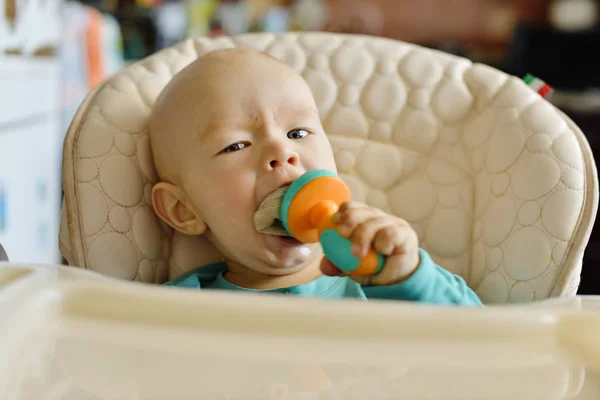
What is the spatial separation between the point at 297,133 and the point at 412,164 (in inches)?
8.6

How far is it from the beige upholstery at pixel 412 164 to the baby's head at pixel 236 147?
0.06 m

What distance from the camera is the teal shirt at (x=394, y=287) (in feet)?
2.50

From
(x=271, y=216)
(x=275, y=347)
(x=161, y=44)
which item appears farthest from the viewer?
(x=161, y=44)

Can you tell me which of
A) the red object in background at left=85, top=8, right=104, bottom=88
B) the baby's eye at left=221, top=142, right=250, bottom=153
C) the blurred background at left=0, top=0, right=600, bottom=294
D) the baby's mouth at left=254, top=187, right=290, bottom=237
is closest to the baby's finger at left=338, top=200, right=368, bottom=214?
the baby's mouth at left=254, top=187, right=290, bottom=237

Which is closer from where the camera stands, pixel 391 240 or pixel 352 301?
pixel 352 301

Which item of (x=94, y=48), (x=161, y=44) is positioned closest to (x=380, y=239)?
(x=94, y=48)

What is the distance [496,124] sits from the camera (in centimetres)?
99

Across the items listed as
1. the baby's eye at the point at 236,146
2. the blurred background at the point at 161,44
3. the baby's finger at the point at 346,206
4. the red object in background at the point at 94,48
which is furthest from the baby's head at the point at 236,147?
the red object in background at the point at 94,48

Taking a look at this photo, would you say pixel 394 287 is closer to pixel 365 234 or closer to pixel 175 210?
pixel 365 234

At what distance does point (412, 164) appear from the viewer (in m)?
1.06

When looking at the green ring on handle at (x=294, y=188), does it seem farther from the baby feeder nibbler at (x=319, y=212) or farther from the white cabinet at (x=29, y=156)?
the white cabinet at (x=29, y=156)

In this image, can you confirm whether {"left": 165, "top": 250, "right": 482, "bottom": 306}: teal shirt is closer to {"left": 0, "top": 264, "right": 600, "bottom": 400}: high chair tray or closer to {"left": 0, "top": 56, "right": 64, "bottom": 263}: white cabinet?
{"left": 0, "top": 264, "right": 600, "bottom": 400}: high chair tray

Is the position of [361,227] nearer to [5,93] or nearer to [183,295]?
[183,295]

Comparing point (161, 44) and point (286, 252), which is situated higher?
point (286, 252)
